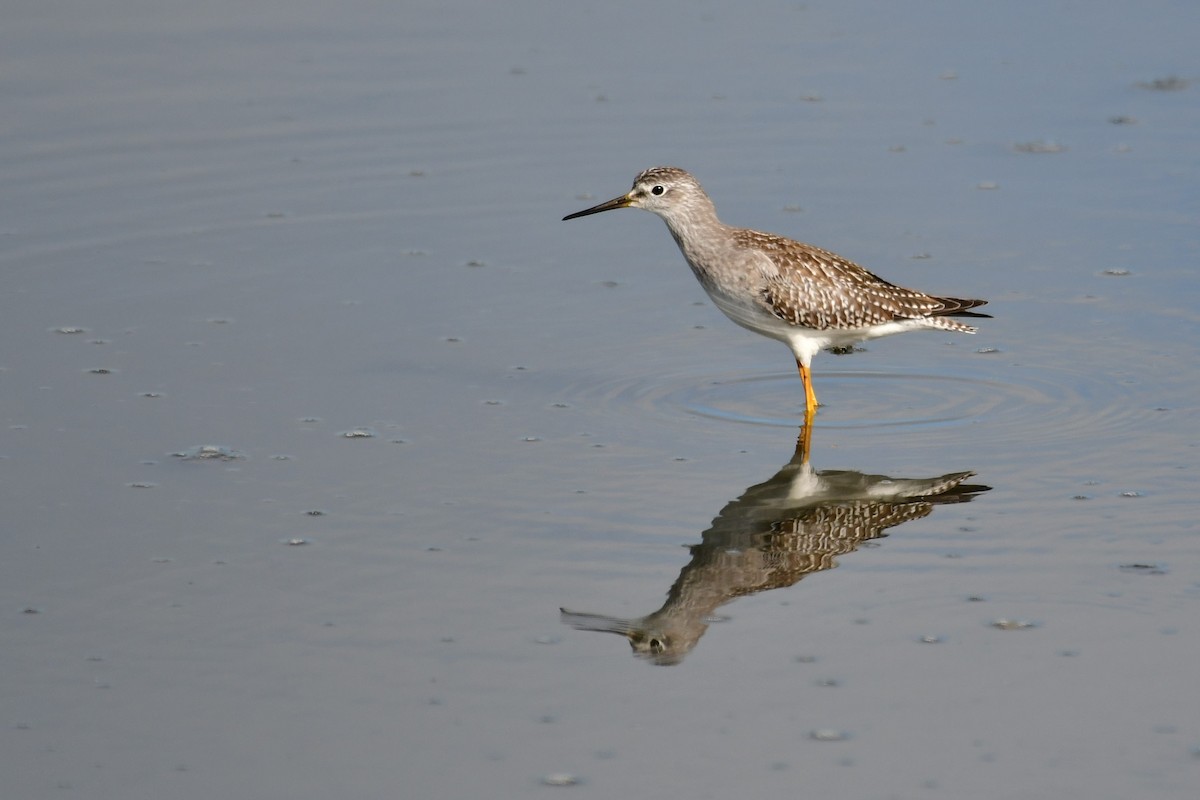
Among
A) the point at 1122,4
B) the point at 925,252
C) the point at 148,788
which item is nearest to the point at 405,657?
the point at 148,788

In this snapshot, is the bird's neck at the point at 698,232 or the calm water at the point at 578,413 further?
the bird's neck at the point at 698,232

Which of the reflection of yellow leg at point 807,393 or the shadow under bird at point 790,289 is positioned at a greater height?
the shadow under bird at point 790,289

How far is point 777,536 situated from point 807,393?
6.28ft

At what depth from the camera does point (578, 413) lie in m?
9.98

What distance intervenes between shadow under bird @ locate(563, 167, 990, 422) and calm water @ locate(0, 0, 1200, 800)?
38 centimetres

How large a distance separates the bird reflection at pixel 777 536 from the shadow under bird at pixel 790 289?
101cm

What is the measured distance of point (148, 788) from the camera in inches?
241

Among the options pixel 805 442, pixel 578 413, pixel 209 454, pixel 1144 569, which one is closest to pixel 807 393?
pixel 805 442

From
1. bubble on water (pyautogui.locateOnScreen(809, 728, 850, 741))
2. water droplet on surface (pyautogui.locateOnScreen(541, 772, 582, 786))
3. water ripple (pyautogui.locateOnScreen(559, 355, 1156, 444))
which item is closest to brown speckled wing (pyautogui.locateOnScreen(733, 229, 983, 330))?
water ripple (pyautogui.locateOnScreen(559, 355, 1156, 444))

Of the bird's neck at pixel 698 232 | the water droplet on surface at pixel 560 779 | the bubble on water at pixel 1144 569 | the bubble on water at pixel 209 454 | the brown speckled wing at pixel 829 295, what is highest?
the bird's neck at pixel 698 232

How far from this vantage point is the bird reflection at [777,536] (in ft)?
24.4

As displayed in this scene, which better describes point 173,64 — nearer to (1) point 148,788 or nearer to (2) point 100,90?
(2) point 100,90

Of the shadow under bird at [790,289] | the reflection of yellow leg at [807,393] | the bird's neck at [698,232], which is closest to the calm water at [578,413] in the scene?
the reflection of yellow leg at [807,393]

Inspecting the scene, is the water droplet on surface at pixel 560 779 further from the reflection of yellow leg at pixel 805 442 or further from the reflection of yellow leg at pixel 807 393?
the reflection of yellow leg at pixel 807 393
